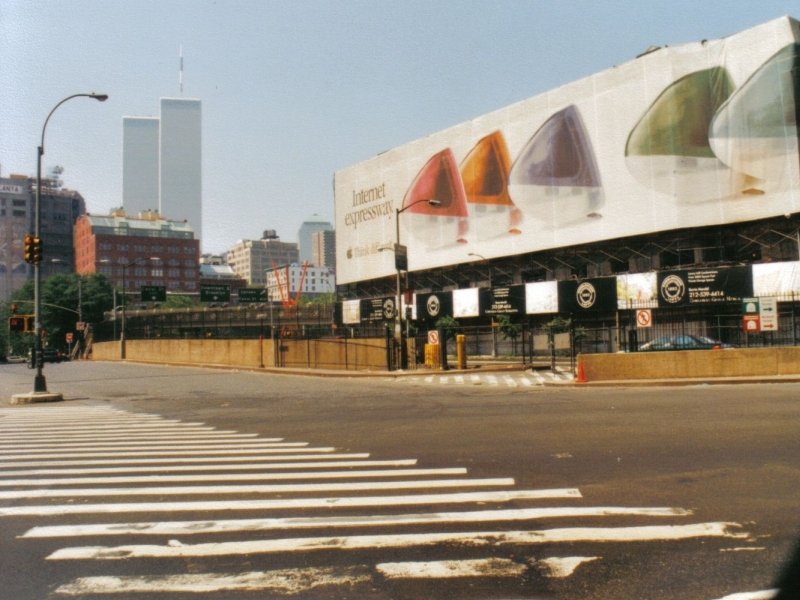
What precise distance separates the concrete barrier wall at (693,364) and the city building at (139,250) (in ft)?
499

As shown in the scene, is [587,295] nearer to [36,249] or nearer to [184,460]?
[36,249]

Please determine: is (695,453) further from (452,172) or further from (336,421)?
(452,172)

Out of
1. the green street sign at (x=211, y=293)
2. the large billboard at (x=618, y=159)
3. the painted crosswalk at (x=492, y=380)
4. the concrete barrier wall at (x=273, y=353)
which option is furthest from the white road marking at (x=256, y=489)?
the green street sign at (x=211, y=293)

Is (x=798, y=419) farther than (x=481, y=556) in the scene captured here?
Yes

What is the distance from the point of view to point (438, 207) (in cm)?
6481

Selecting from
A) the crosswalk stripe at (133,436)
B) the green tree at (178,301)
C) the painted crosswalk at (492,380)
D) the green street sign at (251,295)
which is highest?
the green tree at (178,301)

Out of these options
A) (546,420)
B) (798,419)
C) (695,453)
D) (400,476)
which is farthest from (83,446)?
(798,419)

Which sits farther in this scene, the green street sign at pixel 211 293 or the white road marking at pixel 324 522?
the green street sign at pixel 211 293

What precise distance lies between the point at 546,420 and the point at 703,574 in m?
8.47

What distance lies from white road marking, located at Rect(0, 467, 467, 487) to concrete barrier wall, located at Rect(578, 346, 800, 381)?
17.5 meters

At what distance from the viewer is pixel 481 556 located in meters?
5.51

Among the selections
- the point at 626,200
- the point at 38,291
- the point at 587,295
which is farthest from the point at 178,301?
the point at 38,291

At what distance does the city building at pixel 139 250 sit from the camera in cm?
16550

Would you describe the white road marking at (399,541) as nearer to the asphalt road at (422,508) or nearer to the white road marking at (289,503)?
the asphalt road at (422,508)
